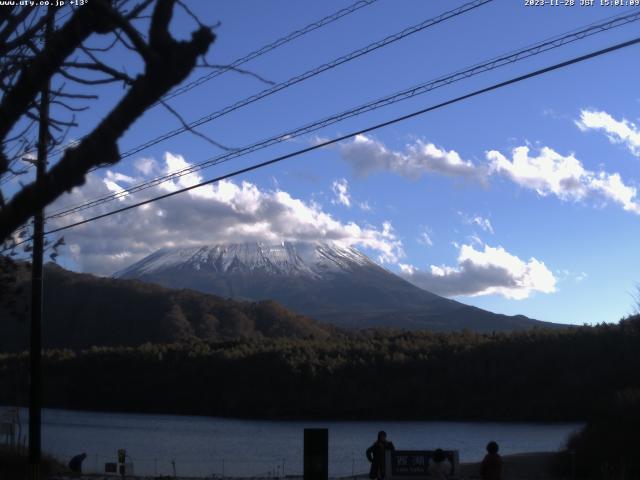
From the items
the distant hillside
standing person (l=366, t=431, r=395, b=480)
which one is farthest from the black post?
the distant hillside

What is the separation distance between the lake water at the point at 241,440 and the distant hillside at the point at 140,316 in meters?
31.7

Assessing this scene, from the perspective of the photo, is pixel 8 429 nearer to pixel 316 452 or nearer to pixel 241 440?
pixel 316 452

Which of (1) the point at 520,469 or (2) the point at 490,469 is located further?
(1) the point at 520,469

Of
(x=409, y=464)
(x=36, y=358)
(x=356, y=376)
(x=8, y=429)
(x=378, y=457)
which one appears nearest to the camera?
(x=378, y=457)

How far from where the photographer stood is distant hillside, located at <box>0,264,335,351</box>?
111250mm

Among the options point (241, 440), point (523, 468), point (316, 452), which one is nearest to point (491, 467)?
point (316, 452)

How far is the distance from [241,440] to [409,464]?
37.3 m

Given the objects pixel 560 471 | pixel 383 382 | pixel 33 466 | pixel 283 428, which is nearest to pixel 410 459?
pixel 33 466

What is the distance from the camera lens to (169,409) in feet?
277

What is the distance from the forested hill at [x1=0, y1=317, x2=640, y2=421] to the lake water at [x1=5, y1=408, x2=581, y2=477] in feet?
11.2

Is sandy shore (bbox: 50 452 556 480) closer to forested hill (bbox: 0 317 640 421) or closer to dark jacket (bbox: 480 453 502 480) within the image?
dark jacket (bbox: 480 453 502 480)

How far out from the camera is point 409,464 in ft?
62.5

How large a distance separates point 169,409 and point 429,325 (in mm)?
111072

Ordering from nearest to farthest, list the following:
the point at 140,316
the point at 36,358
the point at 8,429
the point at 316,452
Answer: the point at 316,452 → the point at 36,358 → the point at 8,429 → the point at 140,316
